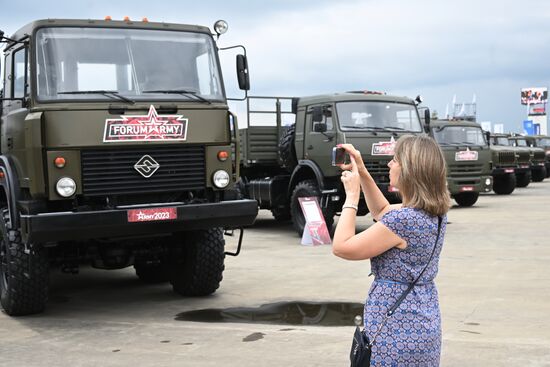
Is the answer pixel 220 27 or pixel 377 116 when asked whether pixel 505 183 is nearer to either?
pixel 377 116

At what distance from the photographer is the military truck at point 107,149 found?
22.2ft

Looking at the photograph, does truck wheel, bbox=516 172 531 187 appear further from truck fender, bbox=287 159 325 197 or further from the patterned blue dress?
the patterned blue dress

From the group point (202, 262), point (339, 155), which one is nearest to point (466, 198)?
point (202, 262)

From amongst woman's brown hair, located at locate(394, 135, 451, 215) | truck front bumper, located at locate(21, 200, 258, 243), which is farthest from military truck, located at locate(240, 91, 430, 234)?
woman's brown hair, located at locate(394, 135, 451, 215)

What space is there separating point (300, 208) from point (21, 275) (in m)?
7.02

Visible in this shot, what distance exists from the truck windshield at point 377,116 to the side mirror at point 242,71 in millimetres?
4801

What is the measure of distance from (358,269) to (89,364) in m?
4.65

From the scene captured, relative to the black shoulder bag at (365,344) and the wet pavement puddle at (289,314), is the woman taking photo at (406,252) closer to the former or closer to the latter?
the black shoulder bag at (365,344)

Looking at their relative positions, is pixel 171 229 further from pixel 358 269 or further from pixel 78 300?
pixel 358 269

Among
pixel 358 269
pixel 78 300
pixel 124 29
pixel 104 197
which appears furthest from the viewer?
pixel 358 269

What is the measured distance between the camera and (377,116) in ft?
43.1

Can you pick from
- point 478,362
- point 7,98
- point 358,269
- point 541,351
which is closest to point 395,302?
point 478,362

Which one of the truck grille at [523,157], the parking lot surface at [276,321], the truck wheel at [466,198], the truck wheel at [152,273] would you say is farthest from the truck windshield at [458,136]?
the truck wheel at [152,273]

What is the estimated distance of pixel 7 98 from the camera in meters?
7.43
